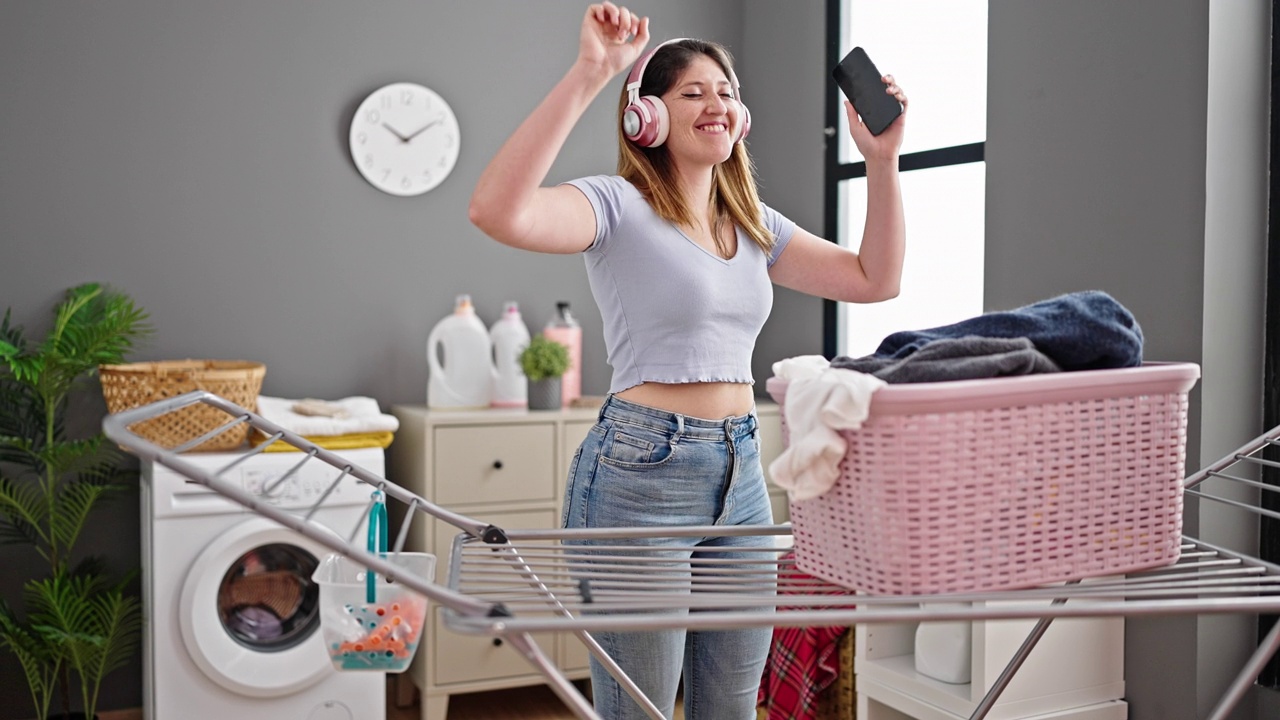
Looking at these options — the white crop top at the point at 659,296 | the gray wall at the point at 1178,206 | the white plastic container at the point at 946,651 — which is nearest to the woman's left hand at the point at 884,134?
the white crop top at the point at 659,296

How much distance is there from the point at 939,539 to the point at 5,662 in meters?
3.17

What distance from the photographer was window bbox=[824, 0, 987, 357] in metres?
3.14

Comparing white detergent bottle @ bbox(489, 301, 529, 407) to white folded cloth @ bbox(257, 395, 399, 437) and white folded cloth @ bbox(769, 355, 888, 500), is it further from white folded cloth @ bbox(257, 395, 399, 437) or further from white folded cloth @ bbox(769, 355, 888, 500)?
white folded cloth @ bbox(769, 355, 888, 500)

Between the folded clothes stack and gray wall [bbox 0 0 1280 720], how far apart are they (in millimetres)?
356

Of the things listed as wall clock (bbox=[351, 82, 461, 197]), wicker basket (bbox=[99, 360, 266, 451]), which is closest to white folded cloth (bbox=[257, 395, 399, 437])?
wicker basket (bbox=[99, 360, 266, 451])

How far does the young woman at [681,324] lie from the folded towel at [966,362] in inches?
19.2

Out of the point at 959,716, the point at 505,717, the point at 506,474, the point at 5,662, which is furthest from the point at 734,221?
the point at 5,662

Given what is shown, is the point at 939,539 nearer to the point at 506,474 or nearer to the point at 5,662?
the point at 506,474

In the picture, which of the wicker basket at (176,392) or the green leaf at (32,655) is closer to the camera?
the wicker basket at (176,392)

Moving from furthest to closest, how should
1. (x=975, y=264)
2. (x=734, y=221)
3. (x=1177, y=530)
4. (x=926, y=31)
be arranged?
(x=926, y=31) → (x=975, y=264) → (x=734, y=221) → (x=1177, y=530)

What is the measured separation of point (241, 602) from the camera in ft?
10.1

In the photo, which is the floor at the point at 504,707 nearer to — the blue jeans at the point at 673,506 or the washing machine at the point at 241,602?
the washing machine at the point at 241,602

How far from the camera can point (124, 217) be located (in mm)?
3420

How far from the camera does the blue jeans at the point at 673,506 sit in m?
1.57
